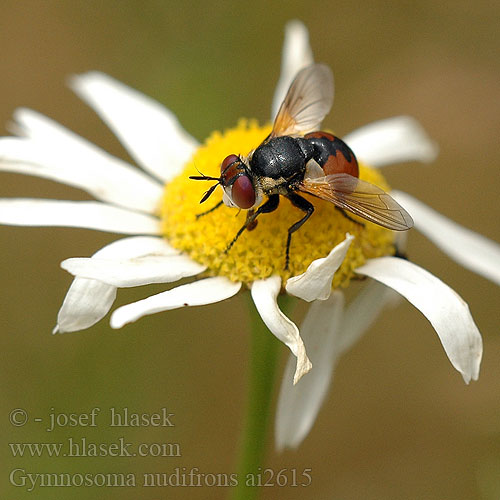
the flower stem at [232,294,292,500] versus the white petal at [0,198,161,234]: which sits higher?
the white petal at [0,198,161,234]

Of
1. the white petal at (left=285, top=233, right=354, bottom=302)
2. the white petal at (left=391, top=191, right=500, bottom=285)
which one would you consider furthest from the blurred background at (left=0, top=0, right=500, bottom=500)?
the white petal at (left=285, top=233, right=354, bottom=302)

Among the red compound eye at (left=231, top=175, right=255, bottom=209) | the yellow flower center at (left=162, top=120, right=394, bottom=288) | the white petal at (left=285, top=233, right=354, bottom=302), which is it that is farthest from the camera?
the yellow flower center at (left=162, top=120, right=394, bottom=288)

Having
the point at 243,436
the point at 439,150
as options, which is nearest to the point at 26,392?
the point at 243,436

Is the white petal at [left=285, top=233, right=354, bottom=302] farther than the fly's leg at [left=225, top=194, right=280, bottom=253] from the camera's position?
No

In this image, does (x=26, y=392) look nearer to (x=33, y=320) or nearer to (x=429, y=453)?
(x=33, y=320)

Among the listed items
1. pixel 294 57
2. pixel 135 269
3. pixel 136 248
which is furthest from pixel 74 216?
pixel 294 57

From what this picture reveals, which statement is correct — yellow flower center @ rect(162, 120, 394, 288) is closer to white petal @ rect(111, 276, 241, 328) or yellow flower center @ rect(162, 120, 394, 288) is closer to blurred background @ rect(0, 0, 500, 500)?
white petal @ rect(111, 276, 241, 328)

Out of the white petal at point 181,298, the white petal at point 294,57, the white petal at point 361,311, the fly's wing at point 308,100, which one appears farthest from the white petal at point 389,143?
the white petal at point 181,298

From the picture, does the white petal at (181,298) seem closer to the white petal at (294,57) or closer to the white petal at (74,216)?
the white petal at (74,216)
